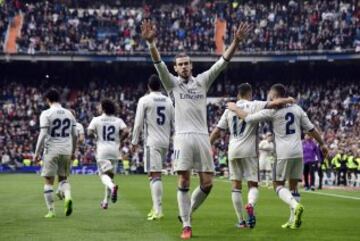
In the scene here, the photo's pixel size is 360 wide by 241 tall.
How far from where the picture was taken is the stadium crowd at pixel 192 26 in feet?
192

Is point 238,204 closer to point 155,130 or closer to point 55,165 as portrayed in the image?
point 155,130

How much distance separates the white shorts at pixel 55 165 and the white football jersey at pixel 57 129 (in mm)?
81

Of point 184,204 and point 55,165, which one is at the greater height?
point 55,165

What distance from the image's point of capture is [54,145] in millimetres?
16047

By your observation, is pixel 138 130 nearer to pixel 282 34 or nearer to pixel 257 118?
pixel 257 118

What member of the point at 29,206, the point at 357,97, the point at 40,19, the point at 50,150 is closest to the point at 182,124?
the point at 50,150

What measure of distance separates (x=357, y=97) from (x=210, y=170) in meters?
45.1

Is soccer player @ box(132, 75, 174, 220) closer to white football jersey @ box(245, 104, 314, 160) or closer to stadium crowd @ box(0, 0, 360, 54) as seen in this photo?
white football jersey @ box(245, 104, 314, 160)

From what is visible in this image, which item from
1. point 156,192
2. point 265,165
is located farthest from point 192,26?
point 156,192

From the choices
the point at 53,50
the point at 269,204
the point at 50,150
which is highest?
the point at 53,50

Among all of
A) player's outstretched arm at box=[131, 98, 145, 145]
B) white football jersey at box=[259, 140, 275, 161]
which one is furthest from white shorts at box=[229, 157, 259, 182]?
white football jersey at box=[259, 140, 275, 161]

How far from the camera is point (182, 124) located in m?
12.3

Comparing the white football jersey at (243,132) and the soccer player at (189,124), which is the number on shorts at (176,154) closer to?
the soccer player at (189,124)

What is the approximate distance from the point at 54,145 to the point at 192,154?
4626 millimetres
